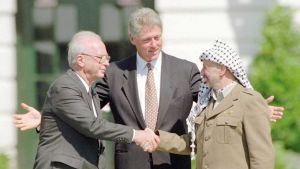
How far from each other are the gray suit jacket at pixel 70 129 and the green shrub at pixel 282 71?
10.0ft

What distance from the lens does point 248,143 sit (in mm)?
5008

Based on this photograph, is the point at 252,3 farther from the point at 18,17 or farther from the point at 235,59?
the point at 235,59

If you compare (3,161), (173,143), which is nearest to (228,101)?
(173,143)

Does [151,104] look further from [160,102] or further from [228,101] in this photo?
[228,101]

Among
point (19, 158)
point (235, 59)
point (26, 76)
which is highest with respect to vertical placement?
point (235, 59)

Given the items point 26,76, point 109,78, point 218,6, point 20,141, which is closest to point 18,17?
point 26,76

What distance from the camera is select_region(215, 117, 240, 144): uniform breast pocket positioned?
16.6 feet

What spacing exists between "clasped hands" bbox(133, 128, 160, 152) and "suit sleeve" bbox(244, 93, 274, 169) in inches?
24.2

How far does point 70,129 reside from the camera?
512 cm

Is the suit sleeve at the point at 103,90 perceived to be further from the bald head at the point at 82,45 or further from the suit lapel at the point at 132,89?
the bald head at the point at 82,45

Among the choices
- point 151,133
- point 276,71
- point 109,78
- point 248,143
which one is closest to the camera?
point 248,143

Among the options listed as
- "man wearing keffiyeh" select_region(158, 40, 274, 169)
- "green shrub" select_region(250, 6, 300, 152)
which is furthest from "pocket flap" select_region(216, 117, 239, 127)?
"green shrub" select_region(250, 6, 300, 152)

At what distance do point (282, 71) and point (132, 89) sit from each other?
2.60 meters

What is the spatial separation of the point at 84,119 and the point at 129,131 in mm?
300
